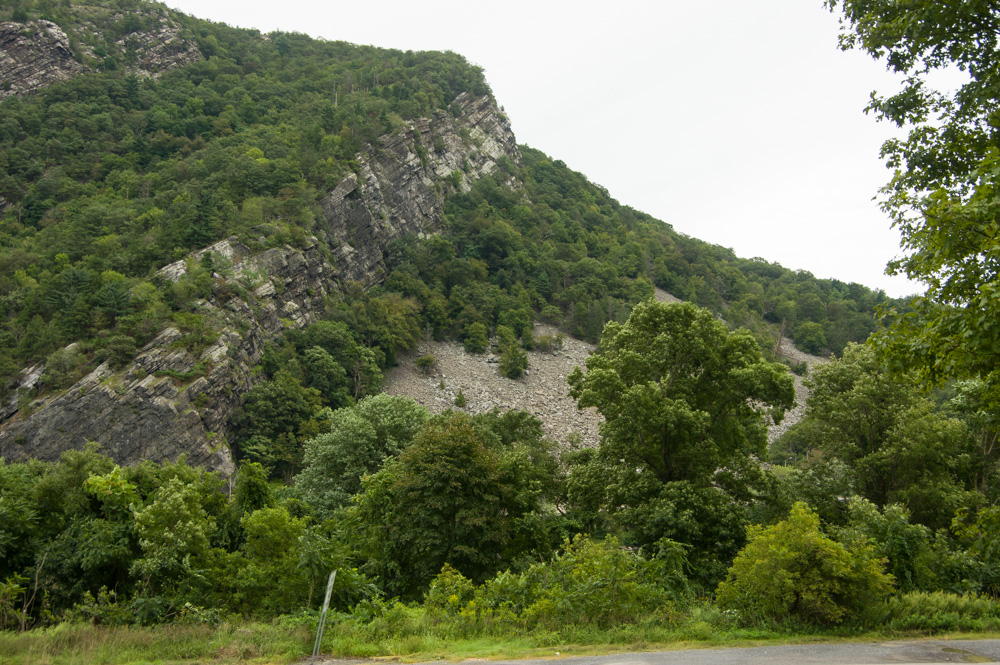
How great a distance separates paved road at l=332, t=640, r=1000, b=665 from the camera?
8.29 meters

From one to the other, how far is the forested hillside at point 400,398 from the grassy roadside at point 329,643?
10.0 inches

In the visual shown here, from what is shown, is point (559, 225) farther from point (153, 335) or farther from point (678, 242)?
point (153, 335)

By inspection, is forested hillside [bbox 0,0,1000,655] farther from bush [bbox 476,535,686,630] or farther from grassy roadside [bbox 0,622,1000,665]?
grassy roadside [bbox 0,622,1000,665]

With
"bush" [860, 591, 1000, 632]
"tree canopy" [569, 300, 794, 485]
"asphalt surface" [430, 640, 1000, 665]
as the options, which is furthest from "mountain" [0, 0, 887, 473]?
"bush" [860, 591, 1000, 632]

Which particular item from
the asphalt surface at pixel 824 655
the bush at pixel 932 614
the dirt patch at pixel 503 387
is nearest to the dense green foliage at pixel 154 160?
the dirt patch at pixel 503 387

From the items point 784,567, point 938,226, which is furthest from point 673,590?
point 938,226

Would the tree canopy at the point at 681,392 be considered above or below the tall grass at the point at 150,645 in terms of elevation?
above

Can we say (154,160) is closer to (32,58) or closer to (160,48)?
(32,58)

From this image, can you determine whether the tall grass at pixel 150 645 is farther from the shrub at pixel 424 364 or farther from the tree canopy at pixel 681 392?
the shrub at pixel 424 364

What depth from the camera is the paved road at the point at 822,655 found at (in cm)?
829

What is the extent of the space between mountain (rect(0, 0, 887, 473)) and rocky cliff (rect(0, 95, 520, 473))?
0.22 metres

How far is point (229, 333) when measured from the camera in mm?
53969

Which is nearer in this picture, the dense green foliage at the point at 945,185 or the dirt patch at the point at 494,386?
the dense green foliage at the point at 945,185

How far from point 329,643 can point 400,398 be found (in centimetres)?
2751
